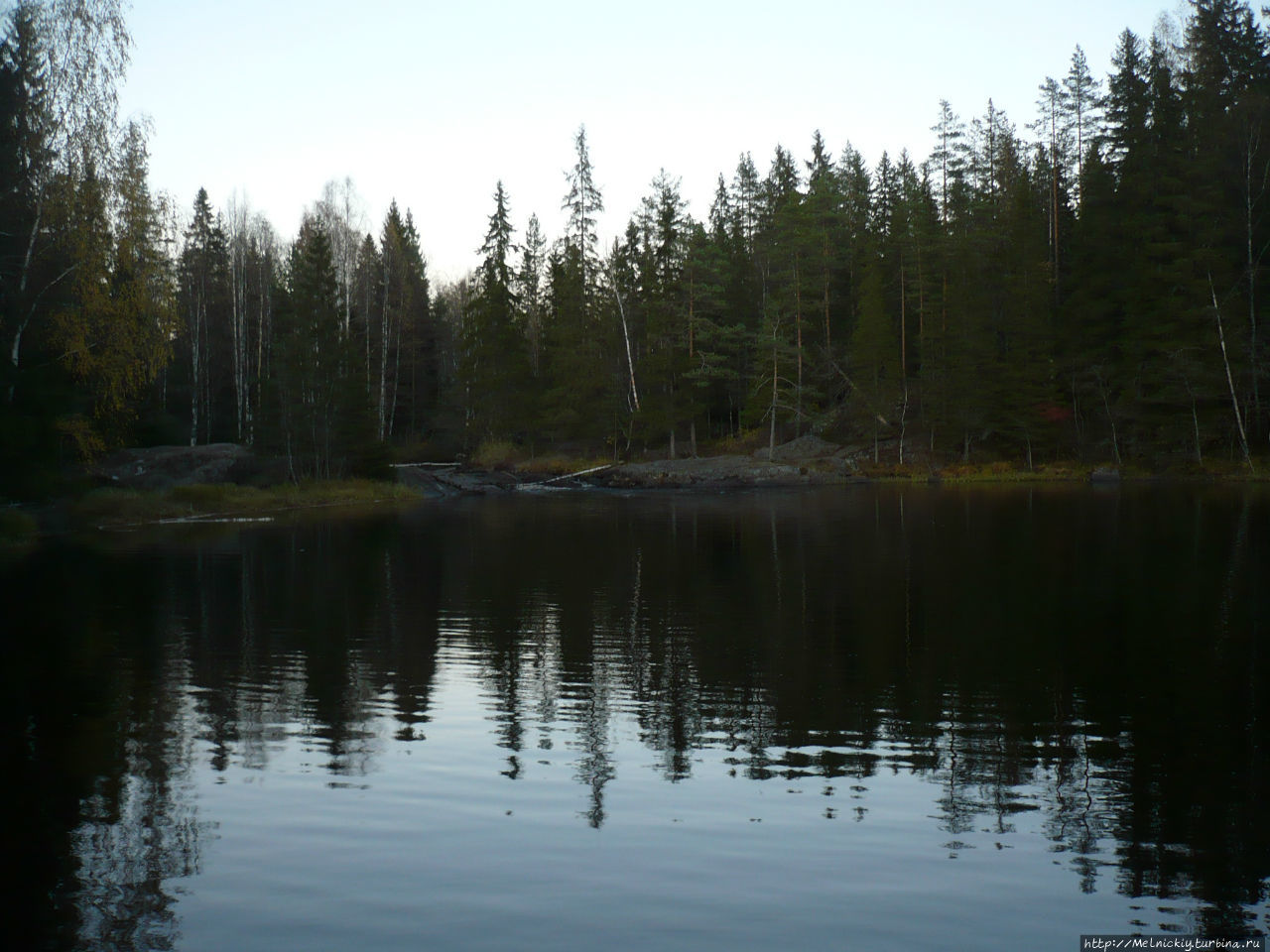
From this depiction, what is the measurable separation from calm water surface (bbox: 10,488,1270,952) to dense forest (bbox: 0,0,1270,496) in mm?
14593

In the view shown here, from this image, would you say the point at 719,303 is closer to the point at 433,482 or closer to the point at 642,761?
the point at 433,482

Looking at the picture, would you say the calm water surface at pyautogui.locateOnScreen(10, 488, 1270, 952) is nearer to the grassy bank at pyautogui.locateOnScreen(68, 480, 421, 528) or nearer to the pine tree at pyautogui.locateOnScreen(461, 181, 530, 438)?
the grassy bank at pyautogui.locateOnScreen(68, 480, 421, 528)

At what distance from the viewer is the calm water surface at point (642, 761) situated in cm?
593

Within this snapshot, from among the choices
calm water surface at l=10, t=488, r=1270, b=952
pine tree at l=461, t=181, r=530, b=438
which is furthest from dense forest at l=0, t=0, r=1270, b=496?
calm water surface at l=10, t=488, r=1270, b=952

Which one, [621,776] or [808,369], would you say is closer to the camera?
[621,776]

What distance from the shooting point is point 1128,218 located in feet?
189

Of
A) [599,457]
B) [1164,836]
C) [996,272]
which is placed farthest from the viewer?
[599,457]

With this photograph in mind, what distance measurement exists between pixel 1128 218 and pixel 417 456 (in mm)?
48110

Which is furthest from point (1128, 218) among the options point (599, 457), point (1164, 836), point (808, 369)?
point (1164, 836)

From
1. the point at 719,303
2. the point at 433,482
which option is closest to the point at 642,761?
the point at 433,482

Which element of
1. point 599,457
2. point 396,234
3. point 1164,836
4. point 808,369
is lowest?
point 1164,836

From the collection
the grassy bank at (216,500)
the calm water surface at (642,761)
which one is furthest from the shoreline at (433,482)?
the calm water surface at (642,761)

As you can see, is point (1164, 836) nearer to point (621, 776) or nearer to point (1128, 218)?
point (621, 776)

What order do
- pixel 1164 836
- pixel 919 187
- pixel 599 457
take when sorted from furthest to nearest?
pixel 919 187 → pixel 599 457 → pixel 1164 836
